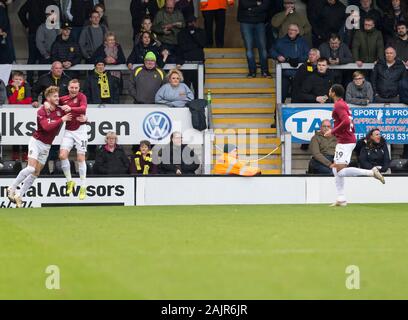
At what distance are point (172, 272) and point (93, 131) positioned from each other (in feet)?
43.1

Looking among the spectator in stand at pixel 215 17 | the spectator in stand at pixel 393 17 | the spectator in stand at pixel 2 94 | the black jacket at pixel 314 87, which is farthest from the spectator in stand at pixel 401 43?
the spectator in stand at pixel 2 94

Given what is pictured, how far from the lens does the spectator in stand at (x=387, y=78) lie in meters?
25.3

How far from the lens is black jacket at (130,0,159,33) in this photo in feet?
87.5

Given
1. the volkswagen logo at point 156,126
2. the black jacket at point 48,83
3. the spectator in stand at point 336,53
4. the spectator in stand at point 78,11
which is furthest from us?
the spectator in stand at point 78,11

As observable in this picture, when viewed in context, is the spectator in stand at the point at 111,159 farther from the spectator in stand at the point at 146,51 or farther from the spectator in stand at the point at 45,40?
the spectator in stand at the point at 45,40

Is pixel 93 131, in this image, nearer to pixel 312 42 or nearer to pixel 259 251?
pixel 312 42

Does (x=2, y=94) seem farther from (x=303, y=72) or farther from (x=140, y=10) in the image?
(x=303, y=72)

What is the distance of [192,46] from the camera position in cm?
2589

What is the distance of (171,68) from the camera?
25.5 m

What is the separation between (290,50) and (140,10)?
11.6 ft

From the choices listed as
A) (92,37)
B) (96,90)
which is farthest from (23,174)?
(92,37)

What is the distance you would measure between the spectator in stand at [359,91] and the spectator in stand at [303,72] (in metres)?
0.86

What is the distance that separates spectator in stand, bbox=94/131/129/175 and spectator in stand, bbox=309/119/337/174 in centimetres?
376
